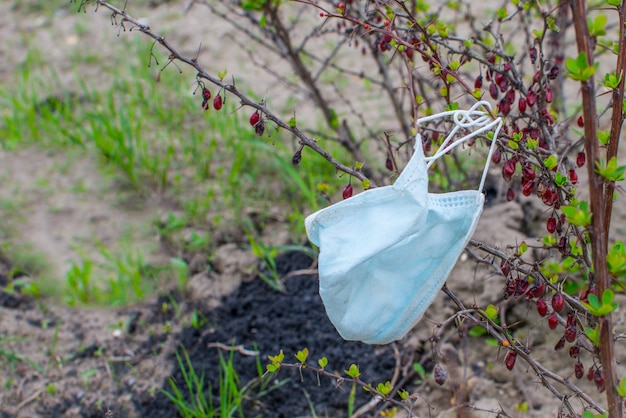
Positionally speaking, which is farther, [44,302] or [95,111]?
[95,111]

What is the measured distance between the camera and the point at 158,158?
361 cm

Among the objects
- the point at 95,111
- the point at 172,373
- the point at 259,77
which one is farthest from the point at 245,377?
the point at 259,77

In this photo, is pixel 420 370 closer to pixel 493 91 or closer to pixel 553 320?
pixel 553 320

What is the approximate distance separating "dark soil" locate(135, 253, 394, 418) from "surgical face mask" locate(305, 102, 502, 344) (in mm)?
1003

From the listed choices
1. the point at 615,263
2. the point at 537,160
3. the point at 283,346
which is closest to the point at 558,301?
the point at 615,263

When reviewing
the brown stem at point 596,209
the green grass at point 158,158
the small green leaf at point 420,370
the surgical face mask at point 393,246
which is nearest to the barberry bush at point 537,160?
the brown stem at point 596,209

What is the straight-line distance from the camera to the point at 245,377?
251 centimetres

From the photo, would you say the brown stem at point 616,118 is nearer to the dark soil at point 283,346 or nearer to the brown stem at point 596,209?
the brown stem at point 596,209

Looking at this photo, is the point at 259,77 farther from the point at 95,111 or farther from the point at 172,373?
the point at 172,373

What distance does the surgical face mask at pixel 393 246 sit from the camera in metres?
1.39

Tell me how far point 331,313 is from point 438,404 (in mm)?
1076

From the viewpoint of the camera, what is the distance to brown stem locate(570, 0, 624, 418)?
1188 mm

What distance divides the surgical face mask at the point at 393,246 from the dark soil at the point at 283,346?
100 cm

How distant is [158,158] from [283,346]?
4.72 feet
